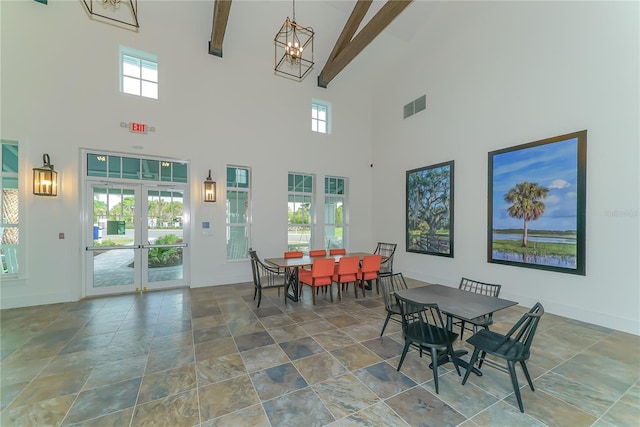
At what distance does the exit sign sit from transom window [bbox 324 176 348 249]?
443 cm

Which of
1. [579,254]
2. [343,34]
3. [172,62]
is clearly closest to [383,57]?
[343,34]

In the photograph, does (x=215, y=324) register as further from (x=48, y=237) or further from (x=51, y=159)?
(x=51, y=159)

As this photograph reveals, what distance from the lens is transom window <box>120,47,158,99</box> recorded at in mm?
5238

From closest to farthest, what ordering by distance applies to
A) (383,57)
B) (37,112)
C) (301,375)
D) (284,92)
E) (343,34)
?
(301,375), (37,112), (343,34), (284,92), (383,57)

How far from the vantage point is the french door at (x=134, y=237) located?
5.11 metres

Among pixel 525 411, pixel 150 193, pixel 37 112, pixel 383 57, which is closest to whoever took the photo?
pixel 525 411

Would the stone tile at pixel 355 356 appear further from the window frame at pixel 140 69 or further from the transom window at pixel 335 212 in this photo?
the window frame at pixel 140 69

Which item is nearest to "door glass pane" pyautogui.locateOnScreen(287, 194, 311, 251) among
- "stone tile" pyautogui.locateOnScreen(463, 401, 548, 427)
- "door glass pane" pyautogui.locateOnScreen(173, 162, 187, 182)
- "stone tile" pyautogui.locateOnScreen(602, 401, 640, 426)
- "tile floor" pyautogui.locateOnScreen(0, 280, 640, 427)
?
"door glass pane" pyautogui.locateOnScreen(173, 162, 187, 182)

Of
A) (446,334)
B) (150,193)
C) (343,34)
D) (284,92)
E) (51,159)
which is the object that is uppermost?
(343,34)

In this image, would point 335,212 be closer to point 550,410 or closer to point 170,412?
point 550,410

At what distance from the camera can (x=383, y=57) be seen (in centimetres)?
731

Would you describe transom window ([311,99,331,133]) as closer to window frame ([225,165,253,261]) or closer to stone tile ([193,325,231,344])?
window frame ([225,165,253,261])

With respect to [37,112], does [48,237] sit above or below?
below

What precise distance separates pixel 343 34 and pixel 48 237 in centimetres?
723
